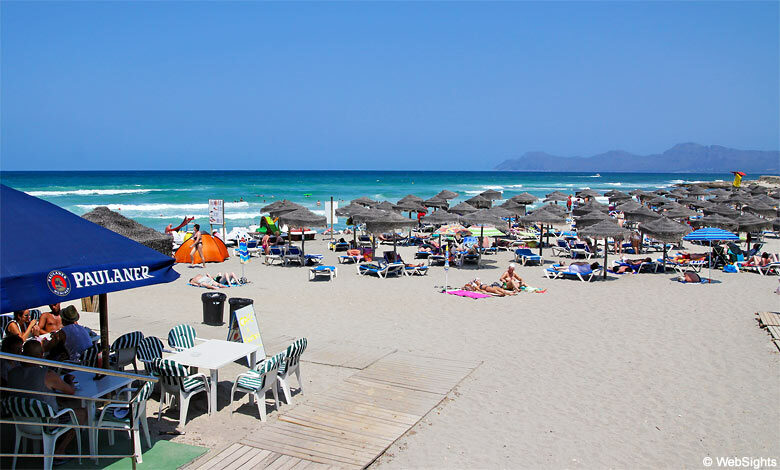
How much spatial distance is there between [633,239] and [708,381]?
13483mm

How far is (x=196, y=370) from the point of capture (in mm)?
6184

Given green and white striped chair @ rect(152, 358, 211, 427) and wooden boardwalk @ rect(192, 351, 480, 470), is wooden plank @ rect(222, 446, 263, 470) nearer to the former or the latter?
wooden boardwalk @ rect(192, 351, 480, 470)

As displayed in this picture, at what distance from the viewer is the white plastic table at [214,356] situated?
5.39 meters

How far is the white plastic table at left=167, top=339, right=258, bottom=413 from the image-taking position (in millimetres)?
5391

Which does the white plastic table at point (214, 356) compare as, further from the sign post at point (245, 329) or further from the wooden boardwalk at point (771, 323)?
the wooden boardwalk at point (771, 323)

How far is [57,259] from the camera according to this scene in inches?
151

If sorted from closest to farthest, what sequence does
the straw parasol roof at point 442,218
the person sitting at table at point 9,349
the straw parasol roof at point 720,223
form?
the person sitting at table at point 9,349
the straw parasol roof at point 720,223
the straw parasol roof at point 442,218

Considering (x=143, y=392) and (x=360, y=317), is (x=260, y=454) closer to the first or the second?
(x=143, y=392)

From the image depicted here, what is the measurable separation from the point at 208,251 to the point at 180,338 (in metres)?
11.0

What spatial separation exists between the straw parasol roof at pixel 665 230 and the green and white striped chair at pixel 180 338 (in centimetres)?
1190

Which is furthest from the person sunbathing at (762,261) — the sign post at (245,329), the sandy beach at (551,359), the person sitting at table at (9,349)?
the person sitting at table at (9,349)

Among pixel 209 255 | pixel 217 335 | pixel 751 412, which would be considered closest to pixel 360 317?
pixel 217 335

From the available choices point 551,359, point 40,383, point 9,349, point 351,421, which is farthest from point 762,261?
point 9,349

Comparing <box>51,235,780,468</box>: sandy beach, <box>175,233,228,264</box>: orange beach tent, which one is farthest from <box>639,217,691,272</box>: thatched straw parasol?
<box>175,233,228,264</box>: orange beach tent
